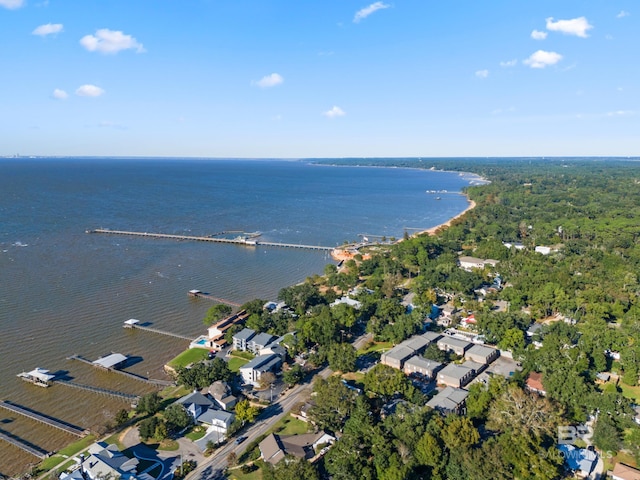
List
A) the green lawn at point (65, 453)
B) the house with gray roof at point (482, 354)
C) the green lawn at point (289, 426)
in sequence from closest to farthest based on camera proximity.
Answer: the green lawn at point (65, 453), the green lawn at point (289, 426), the house with gray roof at point (482, 354)

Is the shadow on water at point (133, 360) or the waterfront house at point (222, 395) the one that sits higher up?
the waterfront house at point (222, 395)

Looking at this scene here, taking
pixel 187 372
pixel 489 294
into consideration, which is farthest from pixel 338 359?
pixel 489 294

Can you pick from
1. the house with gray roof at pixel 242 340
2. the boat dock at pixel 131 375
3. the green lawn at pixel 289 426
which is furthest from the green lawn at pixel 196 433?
the house with gray roof at pixel 242 340

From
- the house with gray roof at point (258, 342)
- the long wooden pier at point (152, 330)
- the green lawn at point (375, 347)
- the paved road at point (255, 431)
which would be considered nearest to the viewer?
the paved road at point (255, 431)

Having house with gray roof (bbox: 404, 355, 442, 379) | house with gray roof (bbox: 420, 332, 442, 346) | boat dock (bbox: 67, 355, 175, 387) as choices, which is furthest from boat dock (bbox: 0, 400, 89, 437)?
house with gray roof (bbox: 420, 332, 442, 346)

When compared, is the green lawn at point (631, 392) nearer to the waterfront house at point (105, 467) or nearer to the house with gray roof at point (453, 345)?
the house with gray roof at point (453, 345)

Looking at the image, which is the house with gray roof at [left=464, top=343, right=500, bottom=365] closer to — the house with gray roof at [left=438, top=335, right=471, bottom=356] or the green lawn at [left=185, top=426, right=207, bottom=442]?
the house with gray roof at [left=438, top=335, right=471, bottom=356]
